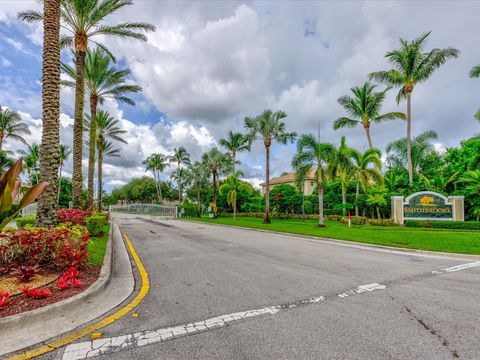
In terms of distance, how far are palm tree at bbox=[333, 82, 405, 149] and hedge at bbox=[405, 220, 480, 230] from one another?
32.8ft

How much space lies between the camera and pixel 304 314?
375 centimetres

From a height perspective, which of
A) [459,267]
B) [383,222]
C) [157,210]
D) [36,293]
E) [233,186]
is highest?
[233,186]

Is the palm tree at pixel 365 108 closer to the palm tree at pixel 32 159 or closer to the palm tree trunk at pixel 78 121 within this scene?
the palm tree trunk at pixel 78 121

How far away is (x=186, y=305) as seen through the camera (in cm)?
411

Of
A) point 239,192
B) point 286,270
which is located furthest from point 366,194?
point 286,270

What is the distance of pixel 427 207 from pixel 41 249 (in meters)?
25.5

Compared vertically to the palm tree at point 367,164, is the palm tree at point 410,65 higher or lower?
higher

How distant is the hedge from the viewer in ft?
60.4

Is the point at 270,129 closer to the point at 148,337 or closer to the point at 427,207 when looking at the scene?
the point at 427,207

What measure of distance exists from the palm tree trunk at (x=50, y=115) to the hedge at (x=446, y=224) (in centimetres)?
2400

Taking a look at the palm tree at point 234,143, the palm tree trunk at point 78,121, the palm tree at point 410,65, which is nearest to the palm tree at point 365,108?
the palm tree at point 410,65

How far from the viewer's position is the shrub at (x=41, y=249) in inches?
196

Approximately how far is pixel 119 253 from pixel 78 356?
6873 mm

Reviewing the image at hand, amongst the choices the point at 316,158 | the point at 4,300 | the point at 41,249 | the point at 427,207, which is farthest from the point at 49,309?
the point at 427,207
